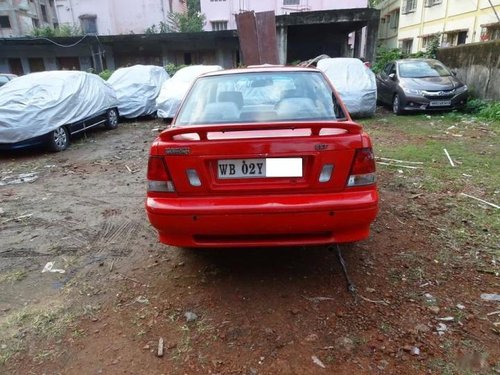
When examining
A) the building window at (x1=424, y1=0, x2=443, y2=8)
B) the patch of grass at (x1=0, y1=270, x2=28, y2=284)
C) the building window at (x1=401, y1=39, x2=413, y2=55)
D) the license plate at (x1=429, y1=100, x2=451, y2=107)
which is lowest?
the patch of grass at (x1=0, y1=270, x2=28, y2=284)

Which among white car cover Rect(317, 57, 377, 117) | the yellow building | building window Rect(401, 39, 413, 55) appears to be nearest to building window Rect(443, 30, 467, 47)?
the yellow building

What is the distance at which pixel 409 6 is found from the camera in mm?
25109

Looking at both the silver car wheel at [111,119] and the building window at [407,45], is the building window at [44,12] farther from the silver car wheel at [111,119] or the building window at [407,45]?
the silver car wheel at [111,119]

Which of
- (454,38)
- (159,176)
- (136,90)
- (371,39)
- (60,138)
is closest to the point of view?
(159,176)

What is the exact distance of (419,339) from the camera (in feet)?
7.45

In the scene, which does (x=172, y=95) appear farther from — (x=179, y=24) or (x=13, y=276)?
(x=179, y=24)

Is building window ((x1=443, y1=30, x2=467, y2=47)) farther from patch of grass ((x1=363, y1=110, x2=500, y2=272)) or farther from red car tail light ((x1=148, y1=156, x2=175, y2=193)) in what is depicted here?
red car tail light ((x1=148, y1=156, x2=175, y2=193))

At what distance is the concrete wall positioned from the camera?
1016cm

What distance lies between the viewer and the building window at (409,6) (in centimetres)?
2438

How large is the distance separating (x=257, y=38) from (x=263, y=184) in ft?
47.7

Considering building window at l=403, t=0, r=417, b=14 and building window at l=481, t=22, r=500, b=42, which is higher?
building window at l=403, t=0, r=417, b=14

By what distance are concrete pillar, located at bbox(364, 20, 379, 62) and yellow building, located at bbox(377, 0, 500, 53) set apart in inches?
174

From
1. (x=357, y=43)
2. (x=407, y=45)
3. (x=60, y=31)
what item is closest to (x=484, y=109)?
(x=357, y=43)

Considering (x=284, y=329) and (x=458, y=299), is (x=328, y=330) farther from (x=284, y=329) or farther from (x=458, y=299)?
(x=458, y=299)
